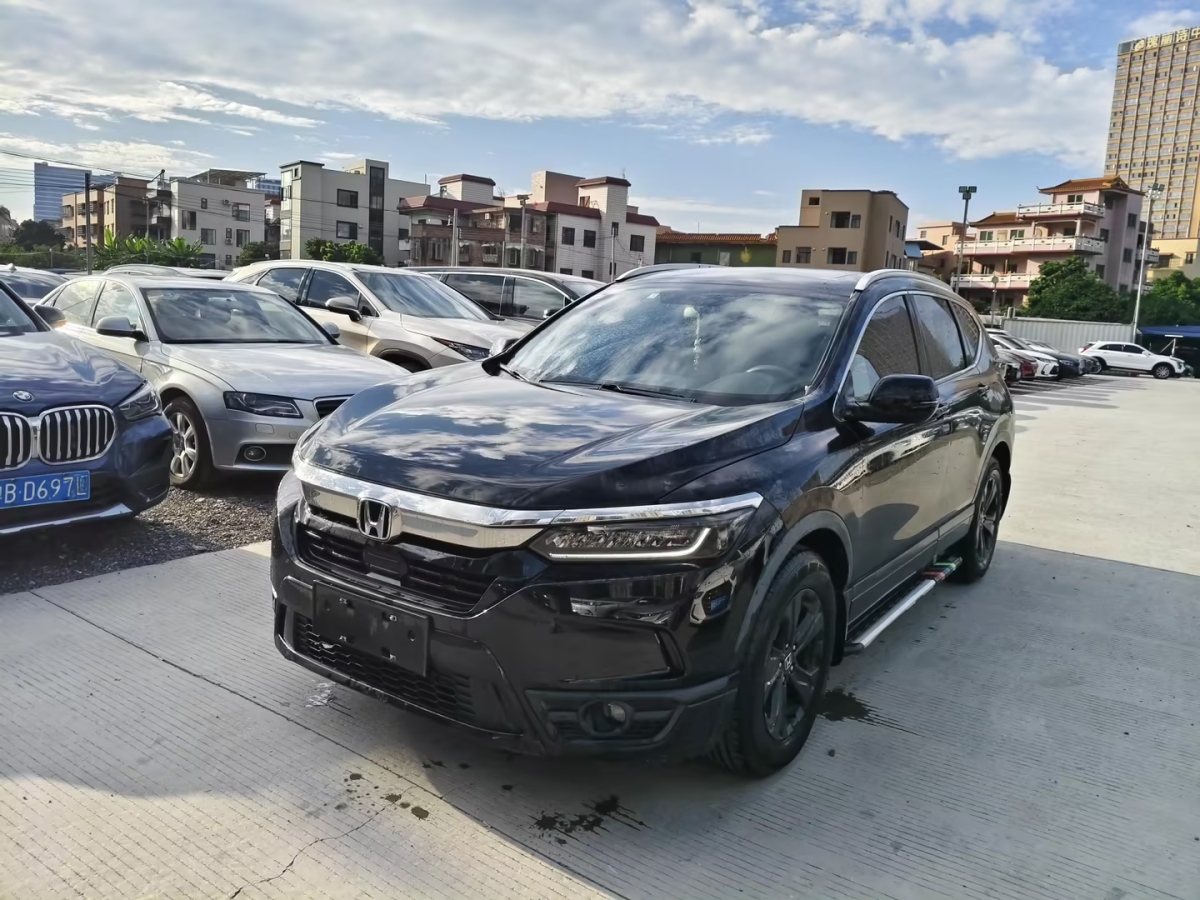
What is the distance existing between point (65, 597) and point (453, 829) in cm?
256

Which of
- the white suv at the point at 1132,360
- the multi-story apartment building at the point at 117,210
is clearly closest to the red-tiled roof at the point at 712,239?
the white suv at the point at 1132,360

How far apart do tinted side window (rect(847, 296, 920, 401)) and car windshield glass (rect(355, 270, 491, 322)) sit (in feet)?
20.0

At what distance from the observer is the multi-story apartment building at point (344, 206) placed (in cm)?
7188

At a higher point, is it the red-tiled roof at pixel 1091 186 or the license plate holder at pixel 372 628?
the red-tiled roof at pixel 1091 186

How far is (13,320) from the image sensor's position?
542cm

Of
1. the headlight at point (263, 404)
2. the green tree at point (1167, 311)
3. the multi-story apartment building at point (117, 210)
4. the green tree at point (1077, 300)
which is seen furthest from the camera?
the multi-story apartment building at point (117, 210)

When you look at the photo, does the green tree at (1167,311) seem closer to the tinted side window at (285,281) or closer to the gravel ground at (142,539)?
the tinted side window at (285,281)

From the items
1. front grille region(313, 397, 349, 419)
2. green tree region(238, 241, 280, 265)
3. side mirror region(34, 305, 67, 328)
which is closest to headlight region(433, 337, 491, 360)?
front grille region(313, 397, 349, 419)

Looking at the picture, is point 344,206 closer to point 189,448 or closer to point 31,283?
point 31,283

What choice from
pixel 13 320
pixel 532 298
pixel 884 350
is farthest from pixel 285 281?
pixel 884 350

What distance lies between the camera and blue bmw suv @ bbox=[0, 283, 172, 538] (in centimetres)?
416

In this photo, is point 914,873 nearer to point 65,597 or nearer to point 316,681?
point 316,681

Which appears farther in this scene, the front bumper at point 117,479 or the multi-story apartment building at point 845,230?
the multi-story apartment building at point 845,230

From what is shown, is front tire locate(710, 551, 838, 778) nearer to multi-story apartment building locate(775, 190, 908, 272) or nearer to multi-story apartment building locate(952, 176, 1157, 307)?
multi-story apartment building locate(775, 190, 908, 272)
